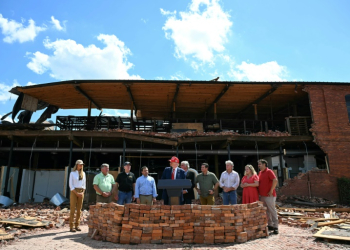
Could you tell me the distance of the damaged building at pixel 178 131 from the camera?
12.4 meters

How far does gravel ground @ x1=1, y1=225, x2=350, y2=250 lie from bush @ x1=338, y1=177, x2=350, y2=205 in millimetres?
8564

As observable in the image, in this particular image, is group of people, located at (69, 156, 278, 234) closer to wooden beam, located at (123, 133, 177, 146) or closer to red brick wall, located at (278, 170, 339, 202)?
wooden beam, located at (123, 133, 177, 146)

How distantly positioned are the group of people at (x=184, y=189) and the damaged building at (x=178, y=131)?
18.9 feet

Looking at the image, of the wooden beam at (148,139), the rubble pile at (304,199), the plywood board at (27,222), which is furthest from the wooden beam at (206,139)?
the plywood board at (27,222)

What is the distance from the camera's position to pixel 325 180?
12.7 m

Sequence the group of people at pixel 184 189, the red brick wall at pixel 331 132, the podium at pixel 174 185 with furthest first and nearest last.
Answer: the red brick wall at pixel 331 132 < the group of people at pixel 184 189 < the podium at pixel 174 185

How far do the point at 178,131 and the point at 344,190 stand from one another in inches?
351

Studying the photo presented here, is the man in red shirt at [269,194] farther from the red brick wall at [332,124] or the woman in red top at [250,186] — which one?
the red brick wall at [332,124]

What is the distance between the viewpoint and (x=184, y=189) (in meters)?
5.96

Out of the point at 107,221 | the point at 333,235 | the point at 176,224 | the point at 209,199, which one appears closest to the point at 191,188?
the point at 209,199

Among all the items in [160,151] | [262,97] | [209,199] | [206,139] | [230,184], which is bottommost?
[209,199]

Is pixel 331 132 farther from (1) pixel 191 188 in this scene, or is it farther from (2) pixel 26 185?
(2) pixel 26 185

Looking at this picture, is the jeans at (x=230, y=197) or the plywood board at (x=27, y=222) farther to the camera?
the plywood board at (x=27, y=222)

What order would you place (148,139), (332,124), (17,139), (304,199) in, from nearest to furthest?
1. (304,199)
2. (148,139)
3. (17,139)
4. (332,124)
